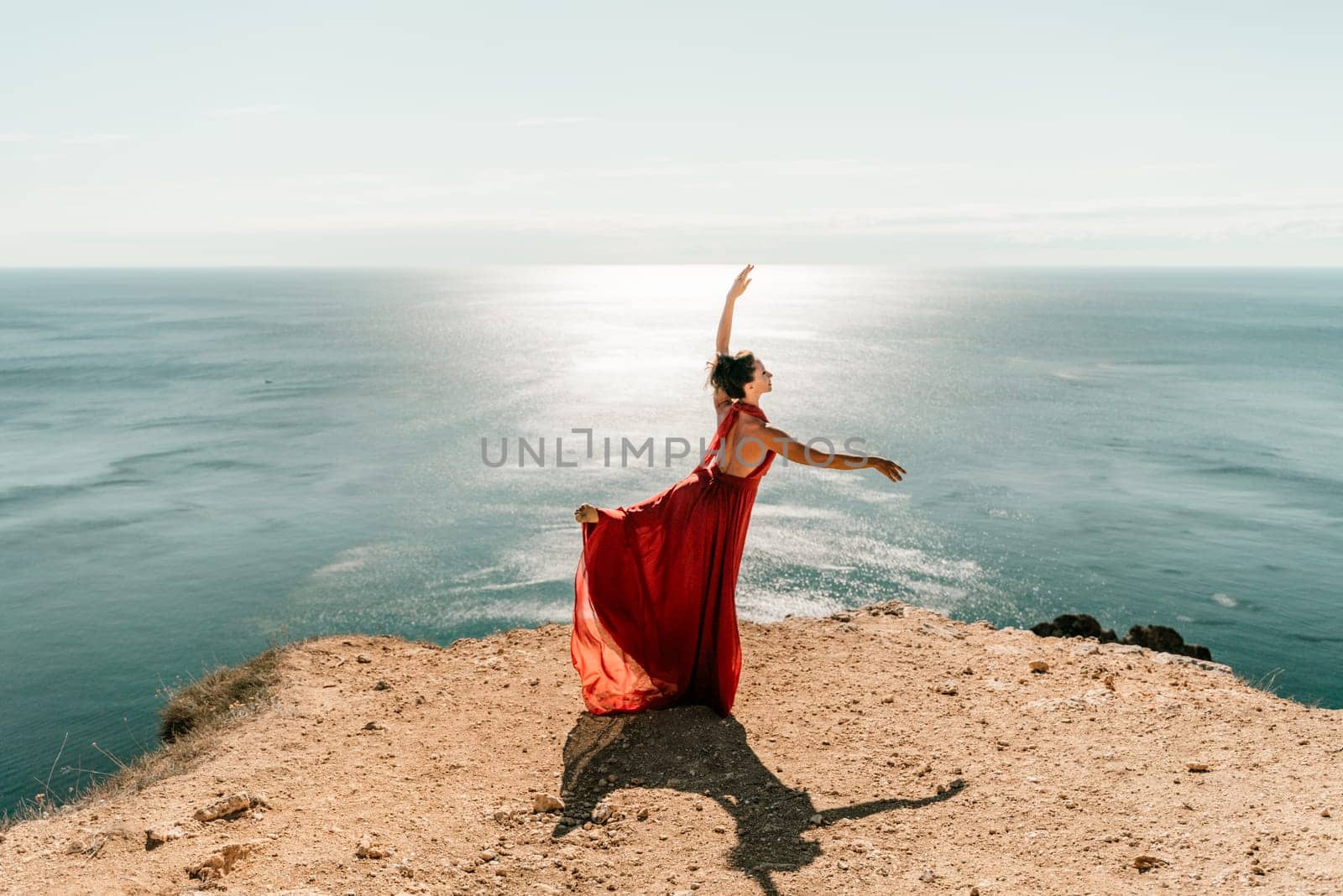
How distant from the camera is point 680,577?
730 centimetres

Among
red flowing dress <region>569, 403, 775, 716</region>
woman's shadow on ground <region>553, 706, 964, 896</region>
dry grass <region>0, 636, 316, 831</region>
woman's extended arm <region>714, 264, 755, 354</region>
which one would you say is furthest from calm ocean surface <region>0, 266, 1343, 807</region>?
woman's extended arm <region>714, 264, 755, 354</region>

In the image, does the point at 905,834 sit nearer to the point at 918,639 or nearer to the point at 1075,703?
the point at 1075,703

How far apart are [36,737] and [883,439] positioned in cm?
3718

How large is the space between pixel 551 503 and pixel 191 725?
79.6 ft

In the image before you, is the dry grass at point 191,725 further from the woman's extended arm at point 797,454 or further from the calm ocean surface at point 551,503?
the calm ocean surface at point 551,503

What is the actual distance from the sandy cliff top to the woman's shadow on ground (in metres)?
0.02

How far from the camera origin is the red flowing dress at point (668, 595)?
720 centimetres

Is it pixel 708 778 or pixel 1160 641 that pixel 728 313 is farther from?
pixel 1160 641

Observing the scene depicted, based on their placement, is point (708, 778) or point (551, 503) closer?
point (708, 778)

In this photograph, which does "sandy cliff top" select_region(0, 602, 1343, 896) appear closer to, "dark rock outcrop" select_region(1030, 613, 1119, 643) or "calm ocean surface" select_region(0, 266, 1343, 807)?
"dark rock outcrop" select_region(1030, 613, 1119, 643)

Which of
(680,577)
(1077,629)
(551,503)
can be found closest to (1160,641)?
(1077,629)

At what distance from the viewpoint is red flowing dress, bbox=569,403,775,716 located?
7195 mm

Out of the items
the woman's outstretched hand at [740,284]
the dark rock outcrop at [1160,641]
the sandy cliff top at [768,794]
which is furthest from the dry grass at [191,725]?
the dark rock outcrop at [1160,641]

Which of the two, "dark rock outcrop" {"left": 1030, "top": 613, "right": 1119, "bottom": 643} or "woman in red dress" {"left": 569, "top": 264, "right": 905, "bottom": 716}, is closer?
"woman in red dress" {"left": 569, "top": 264, "right": 905, "bottom": 716}
